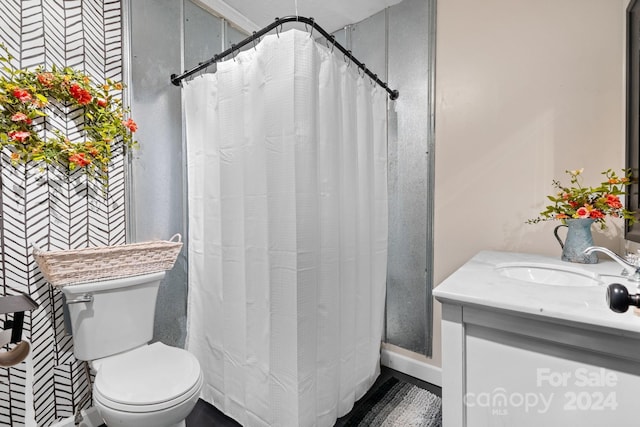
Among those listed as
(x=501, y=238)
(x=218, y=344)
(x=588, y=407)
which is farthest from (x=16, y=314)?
(x=501, y=238)

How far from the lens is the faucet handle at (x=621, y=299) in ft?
1.93

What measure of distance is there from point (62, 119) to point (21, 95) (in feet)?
0.62

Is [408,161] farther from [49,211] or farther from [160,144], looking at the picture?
[49,211]

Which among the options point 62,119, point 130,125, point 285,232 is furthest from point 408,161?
point 62,119

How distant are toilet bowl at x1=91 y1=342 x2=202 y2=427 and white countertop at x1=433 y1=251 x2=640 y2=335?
41.3 inches

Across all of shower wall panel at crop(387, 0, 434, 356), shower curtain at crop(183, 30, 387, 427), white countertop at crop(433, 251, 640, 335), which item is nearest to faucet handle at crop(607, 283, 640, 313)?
white countertop at crop(433, 251, 640, 335)

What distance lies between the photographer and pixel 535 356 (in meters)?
0.79

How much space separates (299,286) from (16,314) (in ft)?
3.28

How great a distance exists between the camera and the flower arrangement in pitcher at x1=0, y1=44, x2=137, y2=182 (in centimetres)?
126

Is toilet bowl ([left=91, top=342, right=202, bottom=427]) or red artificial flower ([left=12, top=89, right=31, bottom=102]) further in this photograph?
red artificial flower ([left=12, top=89, right=31, bottom=102])

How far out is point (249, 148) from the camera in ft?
4.68

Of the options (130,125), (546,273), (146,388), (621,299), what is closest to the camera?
(621,299)

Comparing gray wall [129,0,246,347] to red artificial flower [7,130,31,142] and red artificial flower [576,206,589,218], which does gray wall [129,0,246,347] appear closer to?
red artificial flower [7,130,31,142]

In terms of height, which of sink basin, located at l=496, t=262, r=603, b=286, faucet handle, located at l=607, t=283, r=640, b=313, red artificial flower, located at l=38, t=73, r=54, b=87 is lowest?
sink basin, located at l=496, t=262, r=603, b=286
